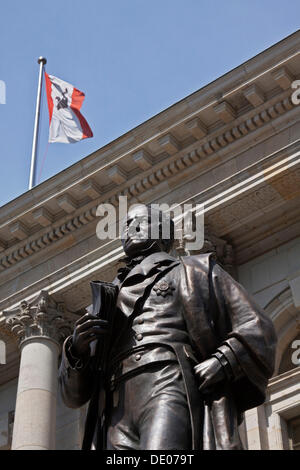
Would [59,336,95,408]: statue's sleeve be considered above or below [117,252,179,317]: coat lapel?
below

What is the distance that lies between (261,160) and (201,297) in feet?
35.3

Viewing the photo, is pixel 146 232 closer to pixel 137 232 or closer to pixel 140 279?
pixel 137 232

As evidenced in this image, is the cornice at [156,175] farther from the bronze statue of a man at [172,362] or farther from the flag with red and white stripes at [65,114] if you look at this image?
the bronze statue of a man at [172,362]

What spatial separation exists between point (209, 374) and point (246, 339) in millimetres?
242

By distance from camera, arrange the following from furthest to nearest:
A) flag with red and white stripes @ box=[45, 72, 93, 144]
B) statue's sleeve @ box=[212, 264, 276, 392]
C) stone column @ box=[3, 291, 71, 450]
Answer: flag with red and white stripes @ box=[45, 72, 93, 144] → stone column @ box=[3, 291, 71, 450] → statue's sleeve @ box=[212, 264, 276, 392]

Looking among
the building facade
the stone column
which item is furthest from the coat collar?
the stone column

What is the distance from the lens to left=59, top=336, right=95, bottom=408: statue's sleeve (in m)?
4.95

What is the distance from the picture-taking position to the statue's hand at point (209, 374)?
14.9 ft

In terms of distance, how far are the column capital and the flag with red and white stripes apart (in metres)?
4.25

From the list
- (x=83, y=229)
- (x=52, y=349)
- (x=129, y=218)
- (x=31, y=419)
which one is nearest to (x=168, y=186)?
(x=83, y=229)

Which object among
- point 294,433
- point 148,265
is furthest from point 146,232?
point 294,433

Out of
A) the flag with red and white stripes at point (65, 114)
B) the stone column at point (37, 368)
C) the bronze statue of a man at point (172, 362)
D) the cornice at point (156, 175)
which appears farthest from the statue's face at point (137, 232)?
the flag with red and white stripes at point (65, 114)

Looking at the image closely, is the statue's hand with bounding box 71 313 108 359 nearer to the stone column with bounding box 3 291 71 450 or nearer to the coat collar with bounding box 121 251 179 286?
the coat collar with bounding box 121 251 179 286

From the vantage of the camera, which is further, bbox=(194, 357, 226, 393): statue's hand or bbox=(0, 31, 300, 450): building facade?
bbox=(0, 31, 300, 450): building facade
